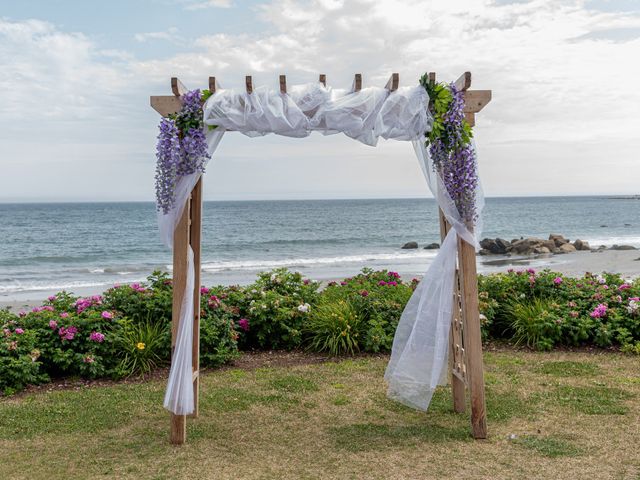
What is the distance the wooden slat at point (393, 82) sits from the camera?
4678mm

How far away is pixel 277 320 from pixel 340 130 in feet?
11.6

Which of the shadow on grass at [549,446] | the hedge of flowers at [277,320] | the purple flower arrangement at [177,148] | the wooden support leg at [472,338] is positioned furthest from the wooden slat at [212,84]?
the shadow on grass at [549,446]

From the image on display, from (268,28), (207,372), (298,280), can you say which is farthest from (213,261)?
(207,372)

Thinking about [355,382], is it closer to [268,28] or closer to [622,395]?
[622,395]

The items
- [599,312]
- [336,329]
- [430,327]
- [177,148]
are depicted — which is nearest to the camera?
[177,148]

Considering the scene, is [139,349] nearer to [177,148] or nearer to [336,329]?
[336,329]

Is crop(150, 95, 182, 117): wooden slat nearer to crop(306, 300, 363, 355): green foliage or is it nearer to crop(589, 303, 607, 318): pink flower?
crop(306, 300, 363, 355): green foliage

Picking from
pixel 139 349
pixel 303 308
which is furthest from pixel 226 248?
pixel 139 349

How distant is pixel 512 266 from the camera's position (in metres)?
20.6

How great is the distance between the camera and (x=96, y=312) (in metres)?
6.95

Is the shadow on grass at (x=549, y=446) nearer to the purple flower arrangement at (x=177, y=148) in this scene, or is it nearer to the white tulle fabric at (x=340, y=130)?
the white tulle fabric at (x=340, y=130)

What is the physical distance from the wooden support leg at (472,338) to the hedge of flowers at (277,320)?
2647 millimetres

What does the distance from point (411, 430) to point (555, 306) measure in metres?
3.77

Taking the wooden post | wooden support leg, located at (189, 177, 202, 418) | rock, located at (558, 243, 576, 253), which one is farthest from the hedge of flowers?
rock, located at (558, 243, 576, 253)
